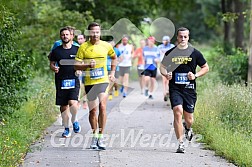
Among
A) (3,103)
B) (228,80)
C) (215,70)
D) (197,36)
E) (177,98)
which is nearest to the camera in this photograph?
(177,98)

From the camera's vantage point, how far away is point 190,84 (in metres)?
11.3

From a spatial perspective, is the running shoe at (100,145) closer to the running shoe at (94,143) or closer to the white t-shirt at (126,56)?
the running shoe at (94,143)

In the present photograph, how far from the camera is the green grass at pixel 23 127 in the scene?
30.8 ft

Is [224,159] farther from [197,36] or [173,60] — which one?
[197,36]

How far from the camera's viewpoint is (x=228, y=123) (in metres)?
12.5

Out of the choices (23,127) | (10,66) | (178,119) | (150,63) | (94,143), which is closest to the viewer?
(178,119)

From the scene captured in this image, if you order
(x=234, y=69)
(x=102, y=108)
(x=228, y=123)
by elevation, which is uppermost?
(x=102, y=108)

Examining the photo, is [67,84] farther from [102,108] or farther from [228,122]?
[228,122]

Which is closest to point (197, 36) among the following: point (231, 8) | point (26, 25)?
point (231, 8)

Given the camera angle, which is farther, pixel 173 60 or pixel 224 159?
pixel 173 60

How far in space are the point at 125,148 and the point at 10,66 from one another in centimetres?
339

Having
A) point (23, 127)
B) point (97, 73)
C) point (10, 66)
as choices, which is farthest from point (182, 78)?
point (10, 66)

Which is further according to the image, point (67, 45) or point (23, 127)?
point (67, 45)

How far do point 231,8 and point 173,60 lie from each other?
20.5m
